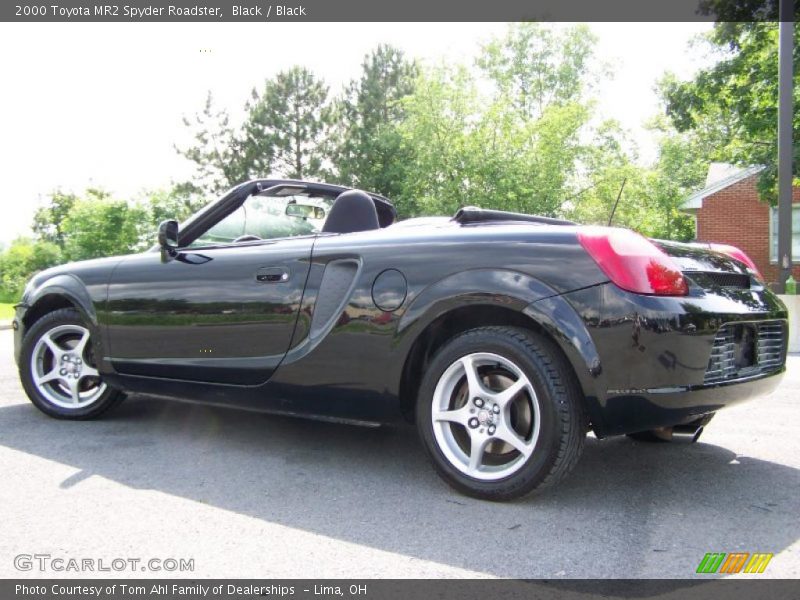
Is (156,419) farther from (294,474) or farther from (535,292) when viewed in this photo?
(535,292)

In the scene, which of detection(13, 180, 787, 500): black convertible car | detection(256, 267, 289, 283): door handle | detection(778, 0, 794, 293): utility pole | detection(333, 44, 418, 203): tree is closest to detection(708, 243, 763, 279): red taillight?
detection(13, 180, 787, 500): black convertible car

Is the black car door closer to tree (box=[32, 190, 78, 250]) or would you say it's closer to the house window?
the house window

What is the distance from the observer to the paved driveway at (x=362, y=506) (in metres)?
2.31

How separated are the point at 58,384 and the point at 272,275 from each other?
1.93 m

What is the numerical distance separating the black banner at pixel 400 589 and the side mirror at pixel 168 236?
6.85ft

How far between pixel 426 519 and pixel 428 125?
108 feet

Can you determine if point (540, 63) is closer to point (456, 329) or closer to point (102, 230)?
point (102, 230)

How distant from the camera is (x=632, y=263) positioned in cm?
265

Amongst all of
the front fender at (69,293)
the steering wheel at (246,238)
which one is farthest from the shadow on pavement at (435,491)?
the steering wheel at (246,238)

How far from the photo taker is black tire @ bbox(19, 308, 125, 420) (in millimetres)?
4320

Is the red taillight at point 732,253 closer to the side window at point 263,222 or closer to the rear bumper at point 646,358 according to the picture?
A: the rear bumper at point 646,358

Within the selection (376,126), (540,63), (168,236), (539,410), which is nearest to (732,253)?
(539,410)

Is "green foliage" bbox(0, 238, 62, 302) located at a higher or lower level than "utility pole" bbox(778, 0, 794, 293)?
lower

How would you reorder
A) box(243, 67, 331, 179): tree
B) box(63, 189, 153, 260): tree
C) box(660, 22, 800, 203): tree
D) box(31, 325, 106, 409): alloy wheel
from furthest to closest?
1. box(63, 189, 153, 260): tree
2. box(243, 67, 331, 179): tree
3. box(660, 22, 800, 203): tree
4. box(31, 325, 106, 409): alloy wheel
